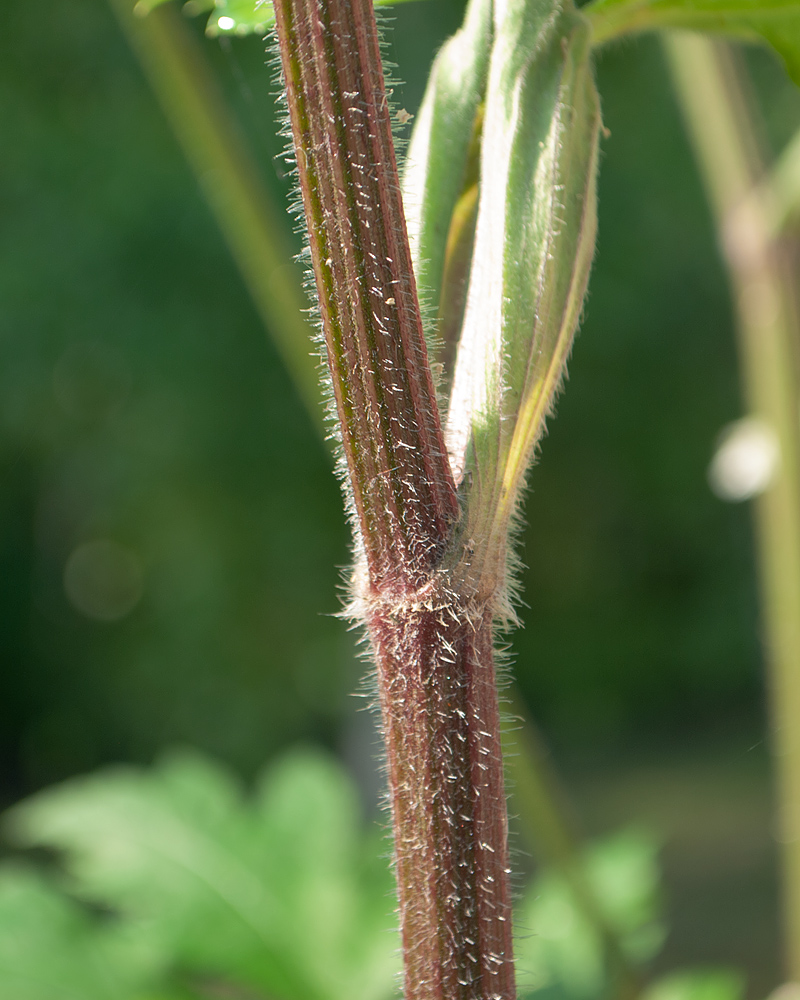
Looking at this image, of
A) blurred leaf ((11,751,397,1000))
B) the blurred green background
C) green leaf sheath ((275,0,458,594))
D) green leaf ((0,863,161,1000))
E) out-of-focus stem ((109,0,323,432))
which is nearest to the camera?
green leaf sheath ((275,0,458,594))

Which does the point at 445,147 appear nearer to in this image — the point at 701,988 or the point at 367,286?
the point at 367,286

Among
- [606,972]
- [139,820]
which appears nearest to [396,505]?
[606,972]

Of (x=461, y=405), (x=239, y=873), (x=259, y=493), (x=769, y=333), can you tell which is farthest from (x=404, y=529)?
(x=259, y=493)

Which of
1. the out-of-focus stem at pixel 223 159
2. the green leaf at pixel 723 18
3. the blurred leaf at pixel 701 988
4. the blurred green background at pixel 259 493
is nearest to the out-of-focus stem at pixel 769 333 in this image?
the blurred leaf at pixel 701 988

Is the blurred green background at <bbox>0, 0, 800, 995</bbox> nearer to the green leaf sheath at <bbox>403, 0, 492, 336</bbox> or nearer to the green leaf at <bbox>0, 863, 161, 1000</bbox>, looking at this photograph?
the green leaf at <bbox>0, 863, 161, 1000</bbox>

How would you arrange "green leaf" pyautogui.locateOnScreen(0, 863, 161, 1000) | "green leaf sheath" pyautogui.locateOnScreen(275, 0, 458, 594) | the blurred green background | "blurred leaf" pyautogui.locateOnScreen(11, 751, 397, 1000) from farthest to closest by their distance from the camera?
the blurred green background
"blurred leaf" pyautogui.locateOnScreen(11, 751, 397, 1000)
"green leaf" pyautogui.locateOnScreen(0, 863, 161, 1000)
"green leaf sheath" pyautogui.locateOnScreen(275, 0, 458, 594)

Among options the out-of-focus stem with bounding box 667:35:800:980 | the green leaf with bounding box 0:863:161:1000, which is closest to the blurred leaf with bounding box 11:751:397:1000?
the green leaf with bounding box 0:863:161:1000
